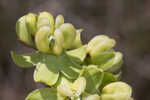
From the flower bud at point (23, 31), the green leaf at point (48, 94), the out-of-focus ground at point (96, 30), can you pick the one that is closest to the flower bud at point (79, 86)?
the green leaf at point (48, 94)

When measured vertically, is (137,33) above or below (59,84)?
below

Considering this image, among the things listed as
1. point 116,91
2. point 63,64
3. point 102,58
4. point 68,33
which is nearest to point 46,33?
point 68,33

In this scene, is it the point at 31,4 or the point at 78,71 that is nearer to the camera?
the point at 78,71

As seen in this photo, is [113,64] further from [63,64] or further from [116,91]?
[63,64]

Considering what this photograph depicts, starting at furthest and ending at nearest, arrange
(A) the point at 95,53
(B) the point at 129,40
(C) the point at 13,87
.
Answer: (B) the point at 129,40
(C) the point at 13,87
(A) the point at 95,53

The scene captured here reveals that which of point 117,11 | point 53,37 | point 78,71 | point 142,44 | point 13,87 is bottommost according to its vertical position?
point 13,87

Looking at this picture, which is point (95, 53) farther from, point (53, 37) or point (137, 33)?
point (137, 33)

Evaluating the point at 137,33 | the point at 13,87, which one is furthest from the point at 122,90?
the point at 137,33

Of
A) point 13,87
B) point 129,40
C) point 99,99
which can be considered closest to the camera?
point 99,99

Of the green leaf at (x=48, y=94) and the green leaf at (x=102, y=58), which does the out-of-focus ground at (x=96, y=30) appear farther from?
the green leaf at (x=48, y=94)
